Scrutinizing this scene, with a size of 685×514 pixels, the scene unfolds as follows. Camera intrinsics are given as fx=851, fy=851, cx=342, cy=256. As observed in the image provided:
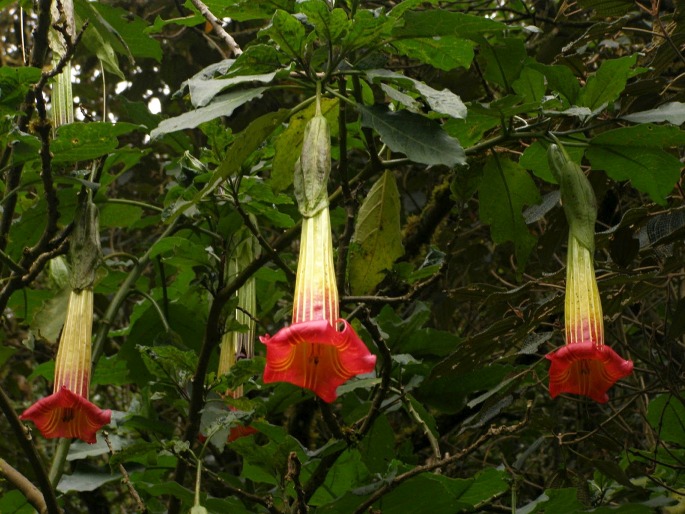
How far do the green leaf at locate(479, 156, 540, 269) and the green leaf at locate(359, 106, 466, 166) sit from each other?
1.33 ft

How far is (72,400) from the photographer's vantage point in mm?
1542

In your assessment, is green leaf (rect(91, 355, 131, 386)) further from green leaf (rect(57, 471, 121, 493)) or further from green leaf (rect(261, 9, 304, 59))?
green leaf (rect(261, 9, 304, 59))

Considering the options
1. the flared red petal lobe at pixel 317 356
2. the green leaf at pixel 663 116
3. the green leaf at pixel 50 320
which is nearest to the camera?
the flared red petal lobe at pixel 317 356

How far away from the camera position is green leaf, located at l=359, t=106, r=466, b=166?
4.16 ft

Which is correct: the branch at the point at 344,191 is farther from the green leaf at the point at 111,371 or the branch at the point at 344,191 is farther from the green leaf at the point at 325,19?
the green leaf at the point at 111,371

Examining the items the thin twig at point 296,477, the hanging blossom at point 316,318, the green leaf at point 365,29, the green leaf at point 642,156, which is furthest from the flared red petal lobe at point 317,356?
the green leaf at point 642,156

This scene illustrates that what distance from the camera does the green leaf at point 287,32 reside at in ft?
4.11

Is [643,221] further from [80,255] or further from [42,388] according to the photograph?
[42,388]

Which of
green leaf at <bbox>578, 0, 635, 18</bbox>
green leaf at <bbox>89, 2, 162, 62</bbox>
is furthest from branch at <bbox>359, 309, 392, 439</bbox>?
green leaf at <bbox>89, 2, 162, 62</bbox>

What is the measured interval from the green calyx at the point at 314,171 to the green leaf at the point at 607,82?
1.74ft

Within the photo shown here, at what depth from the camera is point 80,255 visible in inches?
67.9

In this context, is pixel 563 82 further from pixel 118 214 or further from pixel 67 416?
pixel 118 214

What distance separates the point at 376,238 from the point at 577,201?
0.39m

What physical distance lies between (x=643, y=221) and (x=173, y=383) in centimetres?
110
